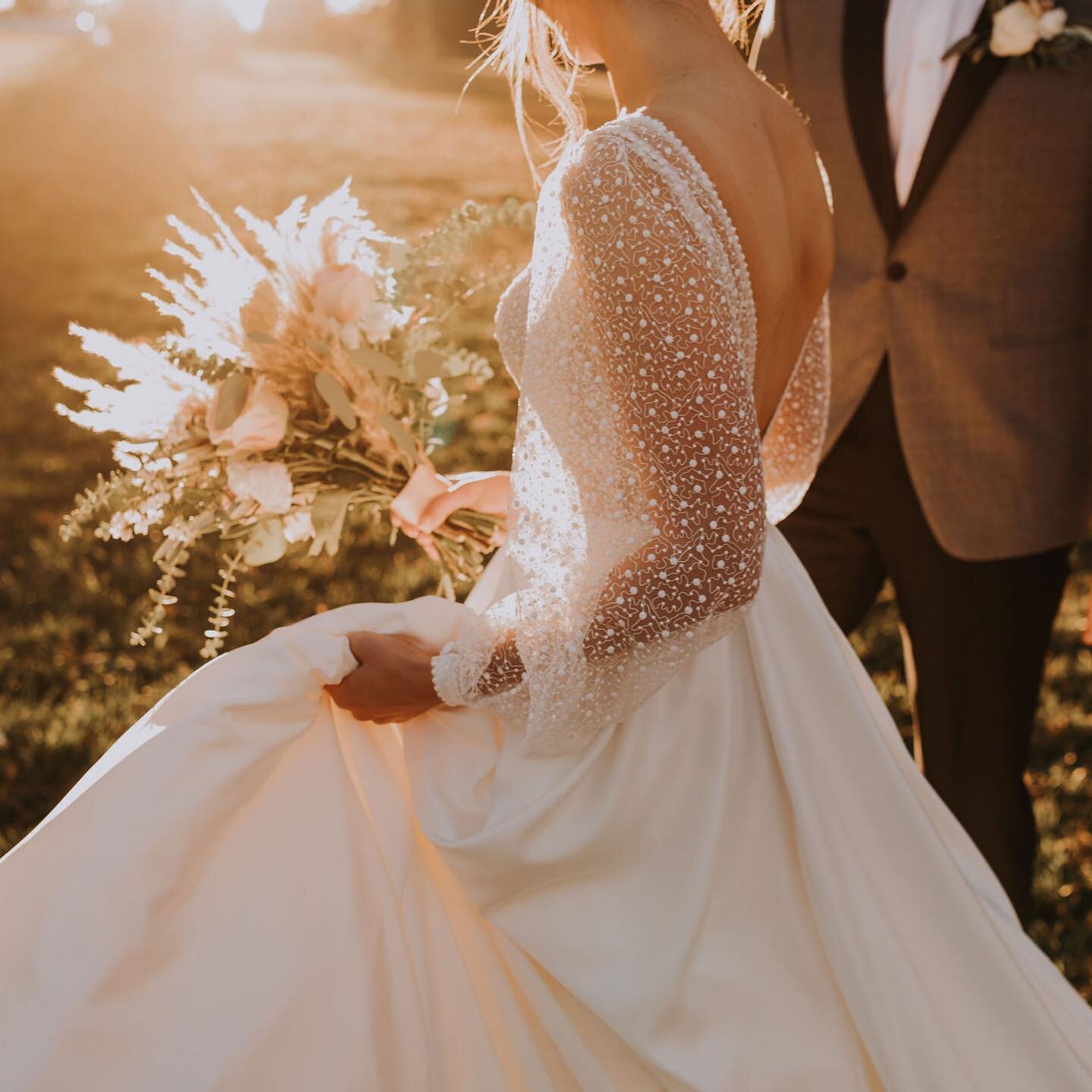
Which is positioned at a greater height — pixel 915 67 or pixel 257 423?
pixel 915 67

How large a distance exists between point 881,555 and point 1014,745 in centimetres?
50

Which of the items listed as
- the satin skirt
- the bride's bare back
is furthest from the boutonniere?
the satin skirt

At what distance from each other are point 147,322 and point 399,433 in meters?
7.13

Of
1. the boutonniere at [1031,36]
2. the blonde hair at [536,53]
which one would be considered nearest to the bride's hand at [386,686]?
the blonde hair at [536,53]

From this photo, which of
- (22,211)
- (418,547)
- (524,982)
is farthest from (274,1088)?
(22,211)

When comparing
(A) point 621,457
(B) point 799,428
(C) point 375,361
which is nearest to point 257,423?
(C) point 375,361

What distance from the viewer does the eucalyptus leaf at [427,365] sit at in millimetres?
2289

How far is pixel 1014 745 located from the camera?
2.84 metres

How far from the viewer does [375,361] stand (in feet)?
7.10

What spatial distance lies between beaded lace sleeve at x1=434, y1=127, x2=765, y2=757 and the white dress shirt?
129 cm

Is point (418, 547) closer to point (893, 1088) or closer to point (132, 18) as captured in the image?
point (893, 1088)

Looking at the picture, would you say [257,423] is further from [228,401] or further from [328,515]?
[328,515]

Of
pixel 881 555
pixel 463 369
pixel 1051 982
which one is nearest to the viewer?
pixel 1051 982

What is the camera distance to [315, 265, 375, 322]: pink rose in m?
2.13
